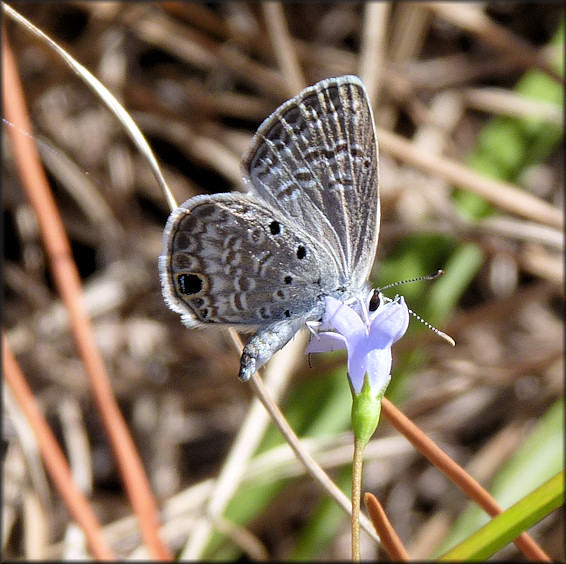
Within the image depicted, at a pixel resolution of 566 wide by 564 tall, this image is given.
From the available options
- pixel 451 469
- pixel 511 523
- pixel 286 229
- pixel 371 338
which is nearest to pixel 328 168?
pixel 286 229

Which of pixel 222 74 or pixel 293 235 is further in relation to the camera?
pixel 222 74

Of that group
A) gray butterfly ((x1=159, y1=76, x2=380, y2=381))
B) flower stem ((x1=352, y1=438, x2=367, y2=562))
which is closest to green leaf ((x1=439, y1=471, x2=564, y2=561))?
flower stem ((x1=352, y1=438, x2=367, y2=562))

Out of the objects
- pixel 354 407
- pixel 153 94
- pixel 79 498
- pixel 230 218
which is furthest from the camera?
pixel 153 94

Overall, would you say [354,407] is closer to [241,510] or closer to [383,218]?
[241,510]

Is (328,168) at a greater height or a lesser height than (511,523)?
greater

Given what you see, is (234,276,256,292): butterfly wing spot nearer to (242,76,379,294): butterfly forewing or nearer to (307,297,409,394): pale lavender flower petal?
(242,76,379,294): butterfly forewing

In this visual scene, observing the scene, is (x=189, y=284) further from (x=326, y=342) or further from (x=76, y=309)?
(x=76, y=309)

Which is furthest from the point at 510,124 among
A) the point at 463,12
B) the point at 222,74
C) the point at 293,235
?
the point at 293,235
